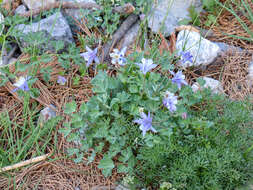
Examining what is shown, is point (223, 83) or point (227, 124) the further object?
point (223, 83)

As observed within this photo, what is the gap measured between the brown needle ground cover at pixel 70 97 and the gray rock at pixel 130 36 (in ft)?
1.90

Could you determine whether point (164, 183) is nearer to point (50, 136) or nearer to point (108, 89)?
point (108, 89)

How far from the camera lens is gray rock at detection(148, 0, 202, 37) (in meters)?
3.05

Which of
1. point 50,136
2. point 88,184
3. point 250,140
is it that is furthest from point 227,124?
point 50,136

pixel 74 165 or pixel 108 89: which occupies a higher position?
pixel 108 89

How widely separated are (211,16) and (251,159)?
1.74 m

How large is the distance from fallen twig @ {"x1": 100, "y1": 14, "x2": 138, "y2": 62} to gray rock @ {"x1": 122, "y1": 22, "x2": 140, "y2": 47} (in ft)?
0.12

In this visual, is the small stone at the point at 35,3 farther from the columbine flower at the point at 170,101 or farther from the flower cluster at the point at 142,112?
the columbine flower at the point at 170,101

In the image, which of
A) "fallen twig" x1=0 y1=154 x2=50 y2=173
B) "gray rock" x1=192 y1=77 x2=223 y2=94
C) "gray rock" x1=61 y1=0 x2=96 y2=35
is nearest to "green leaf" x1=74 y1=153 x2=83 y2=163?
"fallen twig" x1=0 y1=154 x2=50 y2=173

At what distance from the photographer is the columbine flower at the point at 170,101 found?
201 centimetres

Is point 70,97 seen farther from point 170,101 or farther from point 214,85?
point 214,85

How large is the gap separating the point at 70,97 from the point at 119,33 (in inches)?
32.8

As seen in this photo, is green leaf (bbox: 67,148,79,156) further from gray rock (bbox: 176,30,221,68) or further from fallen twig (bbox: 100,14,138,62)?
gray rock (bbox: 176,30,221,68)

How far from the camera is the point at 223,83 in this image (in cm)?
273
